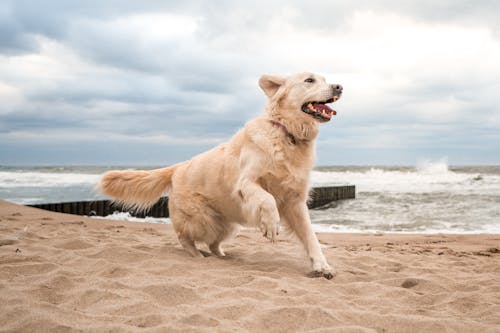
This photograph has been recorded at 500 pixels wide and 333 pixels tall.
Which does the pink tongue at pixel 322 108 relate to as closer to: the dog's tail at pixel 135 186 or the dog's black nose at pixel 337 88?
the dog's black nose at pixel 337 88

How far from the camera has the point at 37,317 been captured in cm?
249

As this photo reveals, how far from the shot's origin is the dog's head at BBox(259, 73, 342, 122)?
4.49 metres

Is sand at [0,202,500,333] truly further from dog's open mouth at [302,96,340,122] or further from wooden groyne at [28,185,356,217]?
wooden groyne at [28,185,356,217]

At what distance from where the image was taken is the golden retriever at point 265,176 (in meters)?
4.44

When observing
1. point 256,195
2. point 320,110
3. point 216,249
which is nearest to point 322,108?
point 320,110

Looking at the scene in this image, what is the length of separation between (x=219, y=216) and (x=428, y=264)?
2360mm

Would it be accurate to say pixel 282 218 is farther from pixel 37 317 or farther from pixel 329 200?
pixel 329 200

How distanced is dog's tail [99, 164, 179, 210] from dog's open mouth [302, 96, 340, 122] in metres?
1.89

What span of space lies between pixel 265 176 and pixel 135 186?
177cm

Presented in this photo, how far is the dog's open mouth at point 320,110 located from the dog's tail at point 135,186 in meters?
1.89

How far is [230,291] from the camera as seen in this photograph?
10.5 ft

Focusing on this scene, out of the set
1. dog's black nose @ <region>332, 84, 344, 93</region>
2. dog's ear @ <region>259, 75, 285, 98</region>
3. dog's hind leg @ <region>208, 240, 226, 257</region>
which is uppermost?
dog's ear @ <region>259, 75, 285, 98</region>

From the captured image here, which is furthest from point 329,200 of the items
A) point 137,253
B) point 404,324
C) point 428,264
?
point 404,324

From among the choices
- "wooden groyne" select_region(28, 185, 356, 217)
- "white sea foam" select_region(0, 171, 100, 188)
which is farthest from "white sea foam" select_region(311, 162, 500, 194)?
"white sea foam" select_region(0, 171, 100, 188)
